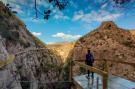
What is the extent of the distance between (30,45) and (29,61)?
2.91m

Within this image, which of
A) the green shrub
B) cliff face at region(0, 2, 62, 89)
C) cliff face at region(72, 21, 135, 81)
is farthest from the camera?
the green shrub

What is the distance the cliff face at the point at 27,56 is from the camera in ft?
Answer: 70.4

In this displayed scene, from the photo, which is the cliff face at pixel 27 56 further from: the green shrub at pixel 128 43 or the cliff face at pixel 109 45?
the green shrub at pixel 128 43

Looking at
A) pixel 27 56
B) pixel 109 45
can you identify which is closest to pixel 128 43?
pixel 109 45

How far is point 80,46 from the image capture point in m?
26.4

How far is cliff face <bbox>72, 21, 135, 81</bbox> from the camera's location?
2509 centimetres

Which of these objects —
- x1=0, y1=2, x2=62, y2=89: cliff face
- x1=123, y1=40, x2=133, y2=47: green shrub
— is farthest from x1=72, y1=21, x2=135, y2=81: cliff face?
x1=0, y1=2, x2=62, y2=89: cliff face

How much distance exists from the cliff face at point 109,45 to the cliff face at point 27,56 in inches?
96.0

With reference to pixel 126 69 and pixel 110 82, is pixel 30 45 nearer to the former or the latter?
pixel 126 69

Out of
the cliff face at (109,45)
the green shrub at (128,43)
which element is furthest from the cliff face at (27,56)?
the green shrub at (128,43)

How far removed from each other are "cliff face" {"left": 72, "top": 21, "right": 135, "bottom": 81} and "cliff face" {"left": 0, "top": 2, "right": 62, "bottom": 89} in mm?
2438

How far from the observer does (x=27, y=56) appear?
75.9 ft

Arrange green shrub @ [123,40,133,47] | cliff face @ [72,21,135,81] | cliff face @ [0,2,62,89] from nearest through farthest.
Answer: cliff face @ [0,2,62,89]
cliff face @ [72,21,135,81]
green shrub @ [123,40,133,47]

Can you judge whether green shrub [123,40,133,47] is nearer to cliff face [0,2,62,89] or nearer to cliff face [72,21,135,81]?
cliff face [72,21,135,81]
